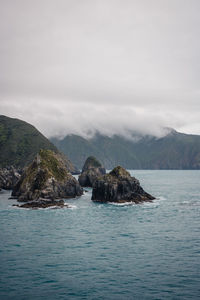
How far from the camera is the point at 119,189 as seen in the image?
9944 centimetres

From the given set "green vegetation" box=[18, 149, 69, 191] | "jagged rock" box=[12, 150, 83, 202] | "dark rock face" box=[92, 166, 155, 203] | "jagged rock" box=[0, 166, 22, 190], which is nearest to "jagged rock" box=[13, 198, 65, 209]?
"jagged rock" box=[12, 150, 83, 202]

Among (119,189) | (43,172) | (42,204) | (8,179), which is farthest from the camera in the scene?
(8,179)

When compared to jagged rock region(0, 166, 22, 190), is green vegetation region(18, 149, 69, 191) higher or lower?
higher

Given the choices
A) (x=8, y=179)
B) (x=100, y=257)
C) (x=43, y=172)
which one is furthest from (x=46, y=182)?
(x=8, y=179)

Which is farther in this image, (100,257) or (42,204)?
(42,204)

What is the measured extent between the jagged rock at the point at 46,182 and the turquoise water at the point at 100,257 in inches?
1025

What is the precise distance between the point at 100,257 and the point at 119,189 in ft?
→ 196

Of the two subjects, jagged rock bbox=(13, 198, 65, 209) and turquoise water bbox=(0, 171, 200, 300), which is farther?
jagged rock bbox=(13, 198, 65, 209)

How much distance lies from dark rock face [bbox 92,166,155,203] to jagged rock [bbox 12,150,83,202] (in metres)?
15.5

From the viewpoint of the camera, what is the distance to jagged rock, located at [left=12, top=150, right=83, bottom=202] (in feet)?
318

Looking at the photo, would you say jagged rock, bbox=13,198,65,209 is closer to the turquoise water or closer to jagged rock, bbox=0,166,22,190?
the turquoise water

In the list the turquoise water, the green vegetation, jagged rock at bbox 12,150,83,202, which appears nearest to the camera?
the turquoise water

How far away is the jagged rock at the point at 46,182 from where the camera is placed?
318 ft

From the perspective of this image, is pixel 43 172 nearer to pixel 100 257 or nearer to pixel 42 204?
pixel 42 204
